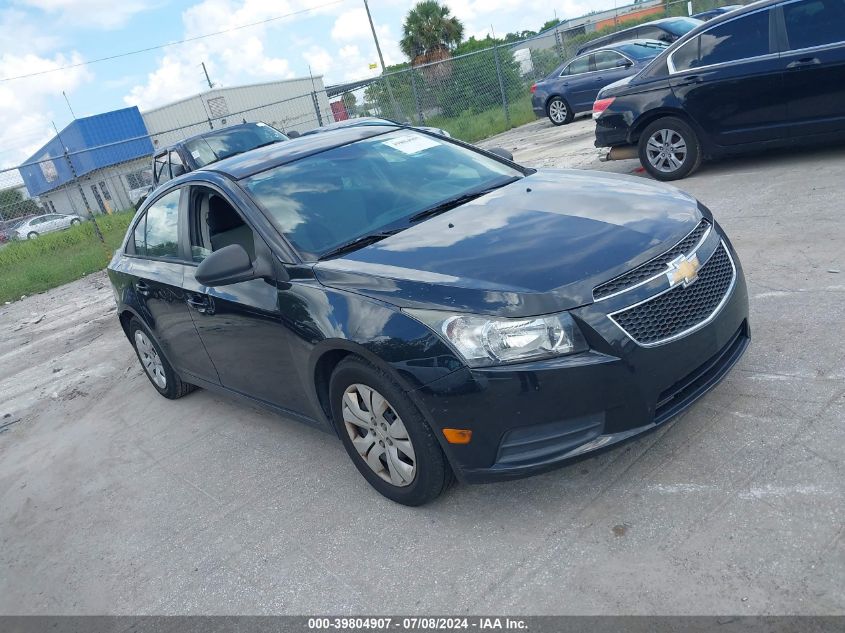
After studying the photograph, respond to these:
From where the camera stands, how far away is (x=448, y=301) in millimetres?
2832

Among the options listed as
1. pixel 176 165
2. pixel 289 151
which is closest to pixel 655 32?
pixel 176 165

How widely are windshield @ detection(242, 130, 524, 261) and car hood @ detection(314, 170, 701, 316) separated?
9.6 inches

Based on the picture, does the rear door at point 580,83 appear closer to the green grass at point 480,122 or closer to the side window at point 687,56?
the green grass at point 480,122

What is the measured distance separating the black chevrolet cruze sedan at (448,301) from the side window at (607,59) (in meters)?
11.9

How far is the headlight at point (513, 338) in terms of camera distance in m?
2.72

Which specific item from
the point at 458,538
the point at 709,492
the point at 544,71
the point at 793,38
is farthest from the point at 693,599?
the point at 544,71

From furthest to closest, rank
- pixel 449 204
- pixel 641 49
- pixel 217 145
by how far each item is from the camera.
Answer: pixel 641 49 → pixel 217 145 → pixel 449 204

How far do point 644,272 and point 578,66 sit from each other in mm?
14300

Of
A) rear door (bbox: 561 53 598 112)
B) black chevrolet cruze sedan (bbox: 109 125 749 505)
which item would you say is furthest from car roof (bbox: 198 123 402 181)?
rear door (bbox: 561 53 598 112)

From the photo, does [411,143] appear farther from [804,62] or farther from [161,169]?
[161,169]

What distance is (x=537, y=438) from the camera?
2791mm

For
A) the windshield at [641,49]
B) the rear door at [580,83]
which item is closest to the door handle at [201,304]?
the windshield at [641,49]

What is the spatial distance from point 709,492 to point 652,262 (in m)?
0.96

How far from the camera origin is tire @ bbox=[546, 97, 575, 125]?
648 inches
